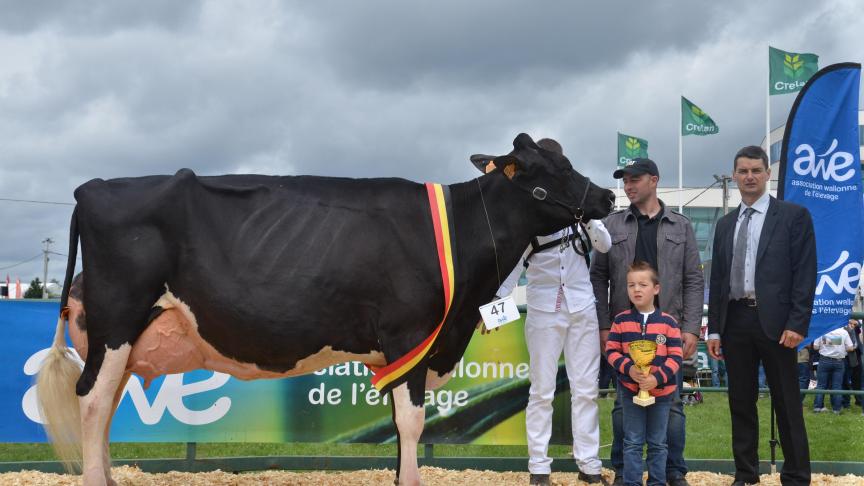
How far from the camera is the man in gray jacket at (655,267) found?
18.7 ft

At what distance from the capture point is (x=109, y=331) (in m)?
4.36

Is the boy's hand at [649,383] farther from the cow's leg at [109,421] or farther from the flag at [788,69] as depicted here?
the flag at [788,69]

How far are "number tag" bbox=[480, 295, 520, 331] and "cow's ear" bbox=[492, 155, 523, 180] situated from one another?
753mm

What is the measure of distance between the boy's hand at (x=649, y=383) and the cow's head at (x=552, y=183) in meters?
1.15

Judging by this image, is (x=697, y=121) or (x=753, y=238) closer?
(x=753, y=238)

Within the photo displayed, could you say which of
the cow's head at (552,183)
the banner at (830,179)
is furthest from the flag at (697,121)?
the cow's head at (552,183)

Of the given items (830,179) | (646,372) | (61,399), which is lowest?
(61,399)

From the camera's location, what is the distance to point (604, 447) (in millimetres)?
8859

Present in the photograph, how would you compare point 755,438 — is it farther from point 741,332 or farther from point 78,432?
point 78,432

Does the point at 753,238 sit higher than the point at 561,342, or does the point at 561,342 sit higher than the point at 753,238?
the point at 753,238

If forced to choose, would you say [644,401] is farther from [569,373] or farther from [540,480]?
[540,480]

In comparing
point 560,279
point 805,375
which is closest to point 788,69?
point 805,375

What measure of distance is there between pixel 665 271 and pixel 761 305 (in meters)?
0.68

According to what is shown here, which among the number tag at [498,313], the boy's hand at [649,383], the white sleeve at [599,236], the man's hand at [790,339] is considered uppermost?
the white sleeve at [599,236]
